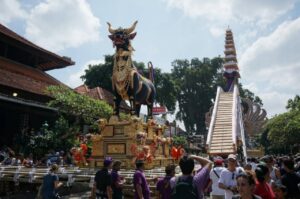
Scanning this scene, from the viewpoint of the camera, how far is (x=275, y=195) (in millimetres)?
4332

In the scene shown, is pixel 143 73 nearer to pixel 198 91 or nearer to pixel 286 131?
pixel 286 131

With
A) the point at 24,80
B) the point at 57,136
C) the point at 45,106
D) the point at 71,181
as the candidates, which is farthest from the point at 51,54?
the point at 71,181

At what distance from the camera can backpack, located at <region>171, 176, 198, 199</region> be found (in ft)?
12.3

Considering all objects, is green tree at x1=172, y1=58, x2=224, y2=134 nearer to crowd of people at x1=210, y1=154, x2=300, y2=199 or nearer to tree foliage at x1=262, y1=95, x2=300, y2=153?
tree foliage at x1=262, y1=95, x2=300, y2=153

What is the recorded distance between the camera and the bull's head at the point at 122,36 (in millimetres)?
12617

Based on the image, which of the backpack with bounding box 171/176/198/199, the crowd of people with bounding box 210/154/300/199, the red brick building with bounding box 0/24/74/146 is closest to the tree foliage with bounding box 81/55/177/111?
the red brick building with bounding box 0/24/74/146

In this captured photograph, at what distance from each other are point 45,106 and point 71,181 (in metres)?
10.3

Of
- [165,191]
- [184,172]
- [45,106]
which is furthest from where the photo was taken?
[45,106]

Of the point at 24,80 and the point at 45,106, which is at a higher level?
the point at 24,80

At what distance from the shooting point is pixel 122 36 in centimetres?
1263

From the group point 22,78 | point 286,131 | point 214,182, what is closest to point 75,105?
point 22,78

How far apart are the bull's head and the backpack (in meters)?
9.38

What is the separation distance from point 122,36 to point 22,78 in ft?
31.9

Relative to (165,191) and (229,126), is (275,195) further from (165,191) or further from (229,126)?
(229,126)
